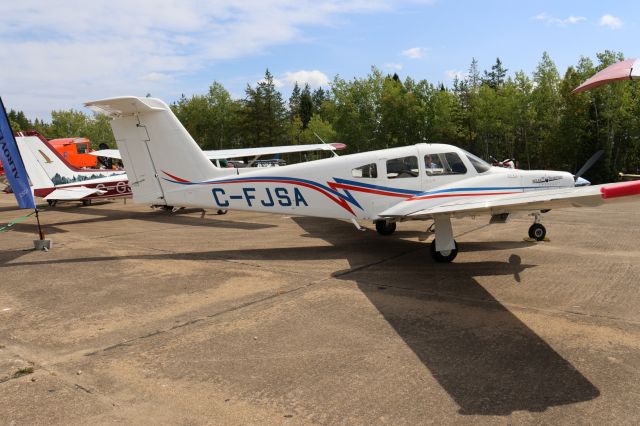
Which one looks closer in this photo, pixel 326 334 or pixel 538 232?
pixel 326 334

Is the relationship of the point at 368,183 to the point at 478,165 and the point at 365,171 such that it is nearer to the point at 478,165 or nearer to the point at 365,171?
the point at 365,171

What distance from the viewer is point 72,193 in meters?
18.5

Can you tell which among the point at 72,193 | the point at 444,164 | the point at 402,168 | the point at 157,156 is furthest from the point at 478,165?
the point at 72,193

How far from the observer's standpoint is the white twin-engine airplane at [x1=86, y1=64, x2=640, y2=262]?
9.46 meters

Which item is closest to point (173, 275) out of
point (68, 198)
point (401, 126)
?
point (68, 198)

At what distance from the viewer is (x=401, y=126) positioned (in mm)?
56562

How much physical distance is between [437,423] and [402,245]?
727 cm

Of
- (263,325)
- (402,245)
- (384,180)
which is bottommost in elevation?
(402,245)

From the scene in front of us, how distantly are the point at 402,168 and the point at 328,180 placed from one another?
1.63m

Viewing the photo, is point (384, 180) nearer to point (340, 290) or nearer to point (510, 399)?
point (340, 290)

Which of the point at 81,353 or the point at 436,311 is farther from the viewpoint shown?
the point at 436,311

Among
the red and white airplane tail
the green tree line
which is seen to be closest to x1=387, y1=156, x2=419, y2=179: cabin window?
the red and white airplane tail

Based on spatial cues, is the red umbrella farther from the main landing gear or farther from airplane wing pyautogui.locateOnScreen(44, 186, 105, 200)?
airplane wing pyautogui.locateOnScreen(44, 186, 105, 200)

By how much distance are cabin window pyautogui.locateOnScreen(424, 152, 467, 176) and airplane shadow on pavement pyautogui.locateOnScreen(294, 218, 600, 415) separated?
6.65ft
